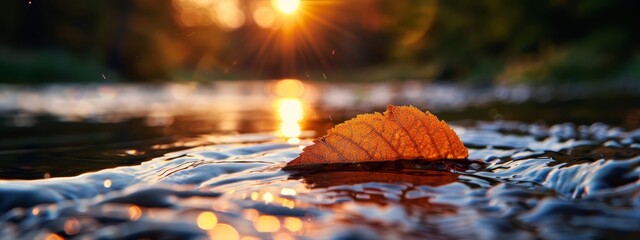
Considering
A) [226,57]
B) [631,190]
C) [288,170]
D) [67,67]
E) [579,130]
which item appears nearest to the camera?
[631,190]

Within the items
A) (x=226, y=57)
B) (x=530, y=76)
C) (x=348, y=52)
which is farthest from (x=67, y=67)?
(x=226, y=57)

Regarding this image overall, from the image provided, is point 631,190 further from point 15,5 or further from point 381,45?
point 381,45

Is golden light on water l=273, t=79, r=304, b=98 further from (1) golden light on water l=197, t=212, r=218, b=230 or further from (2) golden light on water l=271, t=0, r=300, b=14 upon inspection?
(1) golden light on water l=197, t=212, r=218, b=230

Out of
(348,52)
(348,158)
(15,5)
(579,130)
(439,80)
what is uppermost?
(348,52)

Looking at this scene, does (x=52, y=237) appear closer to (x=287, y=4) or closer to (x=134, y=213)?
(x=134, y=213)

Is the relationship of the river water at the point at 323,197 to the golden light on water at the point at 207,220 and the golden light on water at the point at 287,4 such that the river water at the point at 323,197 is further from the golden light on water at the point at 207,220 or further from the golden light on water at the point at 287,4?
the golden light on water at the point at 287,4

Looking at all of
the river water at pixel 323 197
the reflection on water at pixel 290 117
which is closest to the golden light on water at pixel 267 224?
the river water at pixel 323 197
